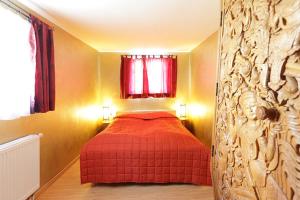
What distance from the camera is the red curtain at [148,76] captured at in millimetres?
4691

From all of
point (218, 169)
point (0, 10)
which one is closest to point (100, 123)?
point (0, 10)

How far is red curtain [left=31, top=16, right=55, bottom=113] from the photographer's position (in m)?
2.21

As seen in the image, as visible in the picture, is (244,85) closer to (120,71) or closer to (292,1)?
(292,1)

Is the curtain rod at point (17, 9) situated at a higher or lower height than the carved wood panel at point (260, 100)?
higher

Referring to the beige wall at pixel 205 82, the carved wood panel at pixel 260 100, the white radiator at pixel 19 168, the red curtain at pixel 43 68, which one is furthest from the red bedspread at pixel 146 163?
the carved wood panel at pixel 260 100

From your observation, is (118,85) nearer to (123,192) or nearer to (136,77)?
(136,77)

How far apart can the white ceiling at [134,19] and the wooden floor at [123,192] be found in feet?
6.75

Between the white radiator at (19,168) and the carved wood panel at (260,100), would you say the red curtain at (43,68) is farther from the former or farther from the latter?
the carved wood panel at (260,100)

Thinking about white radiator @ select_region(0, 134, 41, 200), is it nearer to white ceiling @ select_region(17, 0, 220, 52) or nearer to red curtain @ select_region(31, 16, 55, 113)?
red curtain @ select_region(31, 16, 55, 113)

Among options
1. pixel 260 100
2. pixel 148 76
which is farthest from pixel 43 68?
pixel 148 76

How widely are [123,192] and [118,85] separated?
275cm

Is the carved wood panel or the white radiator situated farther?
the white radiator

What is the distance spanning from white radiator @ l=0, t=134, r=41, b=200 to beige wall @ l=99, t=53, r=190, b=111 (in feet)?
9.05

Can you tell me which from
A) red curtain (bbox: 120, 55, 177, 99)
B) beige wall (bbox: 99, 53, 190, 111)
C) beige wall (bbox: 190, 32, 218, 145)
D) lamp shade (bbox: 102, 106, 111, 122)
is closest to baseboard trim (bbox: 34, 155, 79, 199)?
lamp shade (bbox: 102, 106, 111, 122)
